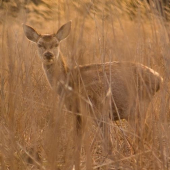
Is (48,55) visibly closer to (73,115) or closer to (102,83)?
(102,83)

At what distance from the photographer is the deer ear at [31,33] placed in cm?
425

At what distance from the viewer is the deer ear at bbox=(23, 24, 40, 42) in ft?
14.0

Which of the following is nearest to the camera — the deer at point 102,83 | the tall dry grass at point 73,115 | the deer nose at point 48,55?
the tall dry grass at point 73,115

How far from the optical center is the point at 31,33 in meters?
4.31

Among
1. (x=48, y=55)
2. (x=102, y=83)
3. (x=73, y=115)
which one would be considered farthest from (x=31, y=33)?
(x=73, y=115)

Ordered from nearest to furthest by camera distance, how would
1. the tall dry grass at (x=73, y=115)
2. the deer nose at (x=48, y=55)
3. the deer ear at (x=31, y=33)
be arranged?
1. the tall dry grass at (x=73, y=115)
2. the deer nose at (x=48, y=55)
3. the deer ear at (x=31, y=33)

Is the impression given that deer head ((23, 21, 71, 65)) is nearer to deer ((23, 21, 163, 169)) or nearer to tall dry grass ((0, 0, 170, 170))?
deer ((23, 21, 163, 169))

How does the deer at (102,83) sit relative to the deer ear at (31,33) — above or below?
below

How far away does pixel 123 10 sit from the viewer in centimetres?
275

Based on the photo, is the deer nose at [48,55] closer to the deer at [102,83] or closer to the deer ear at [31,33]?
the deer at [102,83]

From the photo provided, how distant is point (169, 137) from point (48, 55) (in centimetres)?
194

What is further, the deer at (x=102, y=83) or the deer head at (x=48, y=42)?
the deer head at (x=48, y=42)

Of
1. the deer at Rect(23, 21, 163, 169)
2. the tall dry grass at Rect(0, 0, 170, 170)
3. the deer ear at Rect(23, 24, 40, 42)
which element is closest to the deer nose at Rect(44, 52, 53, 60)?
the deer at Rect(23, 21, 163, 169)

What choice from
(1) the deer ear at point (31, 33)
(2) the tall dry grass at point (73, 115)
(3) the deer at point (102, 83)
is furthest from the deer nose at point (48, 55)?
(1) the deer ear at point (31, 33)
